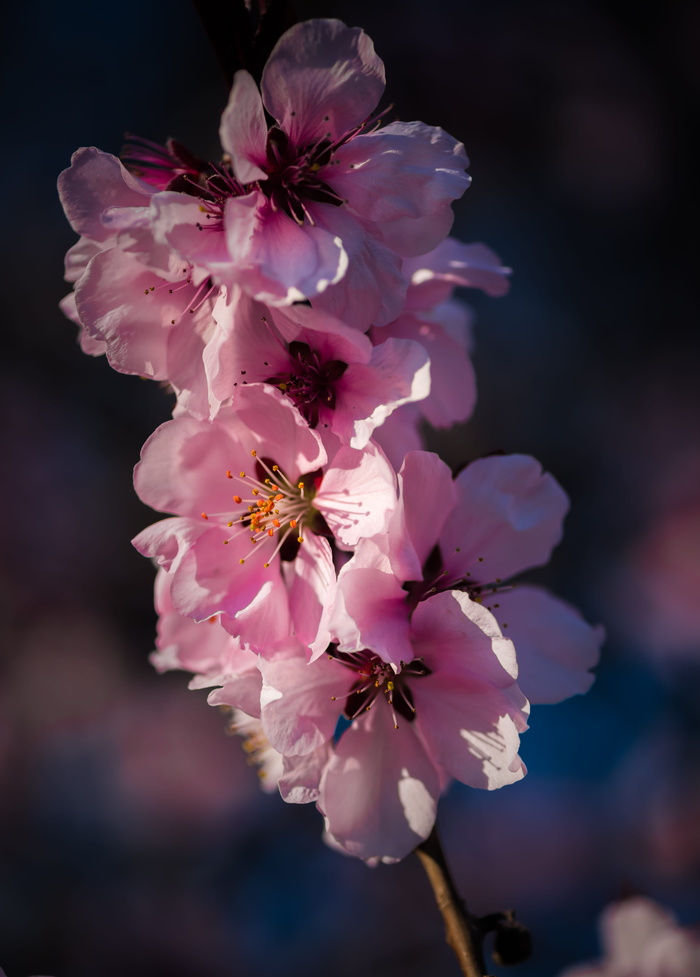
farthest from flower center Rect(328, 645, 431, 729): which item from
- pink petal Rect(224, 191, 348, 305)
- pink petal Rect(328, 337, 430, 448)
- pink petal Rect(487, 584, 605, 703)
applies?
pink petal Rect(224, 191, 348, 305)

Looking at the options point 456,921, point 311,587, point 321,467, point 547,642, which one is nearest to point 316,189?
point 321,467

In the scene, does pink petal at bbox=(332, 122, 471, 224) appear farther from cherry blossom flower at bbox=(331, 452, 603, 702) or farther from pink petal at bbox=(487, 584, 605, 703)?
pink petal at bbox=(487, 584, 605, 703)

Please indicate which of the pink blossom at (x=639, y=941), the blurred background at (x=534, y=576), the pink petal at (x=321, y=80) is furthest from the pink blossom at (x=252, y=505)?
the blurred background at (x=534, y=576)

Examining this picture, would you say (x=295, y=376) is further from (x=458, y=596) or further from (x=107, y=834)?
(x=107, y=834)

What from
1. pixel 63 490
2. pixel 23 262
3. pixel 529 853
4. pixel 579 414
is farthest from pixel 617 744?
pixel 23 262

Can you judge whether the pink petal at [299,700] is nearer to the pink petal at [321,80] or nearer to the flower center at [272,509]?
the flower center at [272,509]
